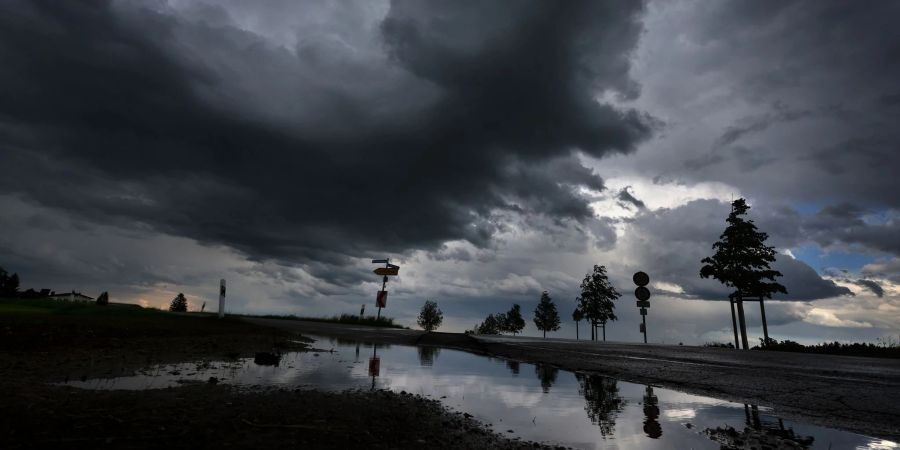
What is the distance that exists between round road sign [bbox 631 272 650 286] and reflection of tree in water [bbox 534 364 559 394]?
16.4 meters

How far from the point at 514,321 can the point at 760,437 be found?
7247 cm

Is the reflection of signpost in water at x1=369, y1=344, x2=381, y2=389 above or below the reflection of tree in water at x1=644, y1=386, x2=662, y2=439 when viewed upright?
above

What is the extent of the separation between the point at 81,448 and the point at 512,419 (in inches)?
119

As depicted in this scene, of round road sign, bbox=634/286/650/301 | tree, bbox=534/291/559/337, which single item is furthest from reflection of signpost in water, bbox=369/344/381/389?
tree, bbox=534/291/559/337

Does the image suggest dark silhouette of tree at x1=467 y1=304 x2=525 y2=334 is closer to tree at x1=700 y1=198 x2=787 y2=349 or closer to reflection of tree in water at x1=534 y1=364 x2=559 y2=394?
tree at x1=700 y1=198 x2=787 y2=349

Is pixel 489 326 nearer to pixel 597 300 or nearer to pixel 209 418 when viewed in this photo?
pixel 597 300

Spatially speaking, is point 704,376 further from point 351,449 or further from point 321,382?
point 351,449

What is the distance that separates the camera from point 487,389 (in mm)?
5562

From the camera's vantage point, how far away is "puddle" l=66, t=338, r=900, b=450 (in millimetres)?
3414

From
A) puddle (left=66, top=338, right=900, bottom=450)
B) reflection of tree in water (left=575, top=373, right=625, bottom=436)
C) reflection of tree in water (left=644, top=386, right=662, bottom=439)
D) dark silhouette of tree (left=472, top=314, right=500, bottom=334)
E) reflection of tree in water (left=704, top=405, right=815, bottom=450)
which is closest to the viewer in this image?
reflection of tree in water (left=704, top=405, right=815, bottom=450)

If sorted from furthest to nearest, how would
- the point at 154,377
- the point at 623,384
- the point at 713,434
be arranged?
the point at 623,384
the point at 154,377
the point at 713,434

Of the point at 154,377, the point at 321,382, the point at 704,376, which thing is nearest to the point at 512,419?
the point at 321,382

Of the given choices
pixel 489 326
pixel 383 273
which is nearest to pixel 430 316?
pixel 489 326

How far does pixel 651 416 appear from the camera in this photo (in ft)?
13.7
